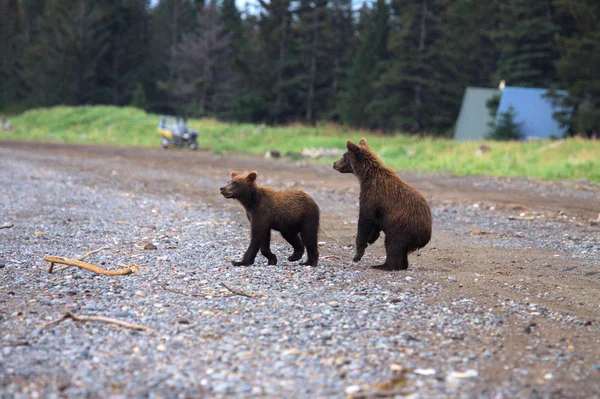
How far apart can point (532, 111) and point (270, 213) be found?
29797 millimetres

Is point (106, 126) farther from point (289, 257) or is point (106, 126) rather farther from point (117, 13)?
point (289, 257)

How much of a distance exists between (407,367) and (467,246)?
19.5 feet

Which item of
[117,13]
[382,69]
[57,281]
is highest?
[117,13]

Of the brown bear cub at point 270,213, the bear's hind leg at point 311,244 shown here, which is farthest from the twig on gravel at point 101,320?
the bear's hind leg at point 311,244

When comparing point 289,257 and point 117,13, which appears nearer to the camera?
point 289,257

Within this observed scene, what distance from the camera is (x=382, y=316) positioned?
6.11m

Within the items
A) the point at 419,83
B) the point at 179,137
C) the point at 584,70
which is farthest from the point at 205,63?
the point at 584,70

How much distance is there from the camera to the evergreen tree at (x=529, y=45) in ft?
137

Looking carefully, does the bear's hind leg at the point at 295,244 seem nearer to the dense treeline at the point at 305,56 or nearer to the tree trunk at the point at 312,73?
the dense treeline at the point at 305,56

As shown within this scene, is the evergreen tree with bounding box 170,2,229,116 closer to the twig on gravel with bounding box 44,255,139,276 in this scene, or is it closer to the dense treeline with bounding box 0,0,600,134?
the dense treeline with bounding box 0,0,600,134

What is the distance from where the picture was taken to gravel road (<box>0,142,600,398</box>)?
181 inches

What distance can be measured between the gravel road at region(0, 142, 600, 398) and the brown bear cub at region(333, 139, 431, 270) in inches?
12.0

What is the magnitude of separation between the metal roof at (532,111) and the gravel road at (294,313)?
2238 centimetres

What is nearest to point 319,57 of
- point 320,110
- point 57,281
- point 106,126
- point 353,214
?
point 320,110
